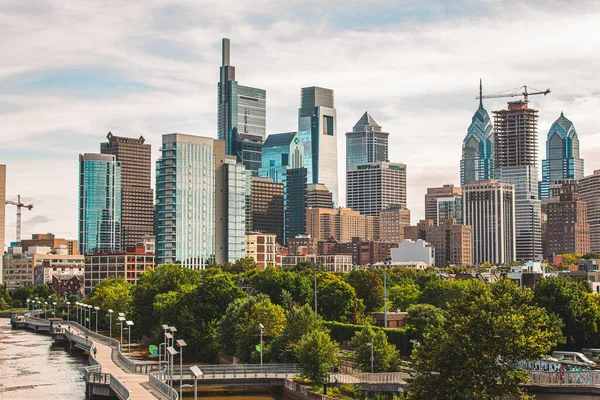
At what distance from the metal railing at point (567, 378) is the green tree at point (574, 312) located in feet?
96.2

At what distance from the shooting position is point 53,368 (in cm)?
12369

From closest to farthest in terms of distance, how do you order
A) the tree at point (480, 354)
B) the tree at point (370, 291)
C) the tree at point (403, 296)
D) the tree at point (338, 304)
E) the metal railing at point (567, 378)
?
the tree at point (480, 354) < the metal railing at point (567, 378) < the tree at point (338, 304) < the tree at point (370, 291) < the tree at point (403, 296)

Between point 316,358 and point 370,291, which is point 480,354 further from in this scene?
point 370,291

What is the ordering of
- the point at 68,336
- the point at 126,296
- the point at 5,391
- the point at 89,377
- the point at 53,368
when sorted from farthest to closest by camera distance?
the point at 126,296
the point at 68,336
the point at 53,368
the point at 5,391
the point at 89,377

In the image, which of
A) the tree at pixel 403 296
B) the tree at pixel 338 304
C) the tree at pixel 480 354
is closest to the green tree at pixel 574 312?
the tree at pixel 480 354

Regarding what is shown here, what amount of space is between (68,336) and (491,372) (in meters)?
111

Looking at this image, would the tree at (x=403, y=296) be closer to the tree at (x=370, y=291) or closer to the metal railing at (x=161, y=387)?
the tree at (x=370, y=291)

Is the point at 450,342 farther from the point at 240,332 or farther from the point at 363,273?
the point at 363,273

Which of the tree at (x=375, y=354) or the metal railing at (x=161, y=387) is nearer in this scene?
the metal railing at (x=161, y=387)

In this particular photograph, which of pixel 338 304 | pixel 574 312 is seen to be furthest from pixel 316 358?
pixel 338 304

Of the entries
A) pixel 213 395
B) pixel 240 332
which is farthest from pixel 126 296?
pixel 213 395

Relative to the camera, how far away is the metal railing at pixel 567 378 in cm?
7425

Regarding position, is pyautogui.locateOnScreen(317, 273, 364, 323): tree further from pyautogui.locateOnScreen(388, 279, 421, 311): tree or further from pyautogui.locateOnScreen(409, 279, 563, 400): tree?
pyautogui.locateOnScreen(409, 279, 563, 400): tree

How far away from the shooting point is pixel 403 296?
16500 cm
